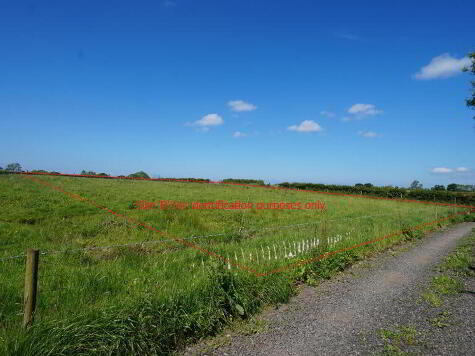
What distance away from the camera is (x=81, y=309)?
3.91 m

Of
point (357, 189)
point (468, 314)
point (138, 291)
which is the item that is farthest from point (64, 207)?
point (357, 189)

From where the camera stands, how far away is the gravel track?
13.1 ft

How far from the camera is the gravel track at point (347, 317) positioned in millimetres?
4004

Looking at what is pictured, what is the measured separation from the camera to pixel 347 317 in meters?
4.94

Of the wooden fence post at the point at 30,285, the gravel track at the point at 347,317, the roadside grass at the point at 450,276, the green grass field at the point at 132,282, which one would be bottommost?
the gravel track at the point at 347,317

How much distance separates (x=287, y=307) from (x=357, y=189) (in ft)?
157

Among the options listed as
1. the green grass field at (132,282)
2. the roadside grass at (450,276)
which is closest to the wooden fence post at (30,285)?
the green grass field at (132,282)

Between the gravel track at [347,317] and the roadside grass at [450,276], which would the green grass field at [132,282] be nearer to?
the gravel track at [347,317]

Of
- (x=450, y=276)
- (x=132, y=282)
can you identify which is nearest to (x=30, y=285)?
(x=132, y=282)

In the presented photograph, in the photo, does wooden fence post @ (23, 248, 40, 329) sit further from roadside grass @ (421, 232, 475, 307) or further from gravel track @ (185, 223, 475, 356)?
roadside grass @ (421, 232, 475, 307)

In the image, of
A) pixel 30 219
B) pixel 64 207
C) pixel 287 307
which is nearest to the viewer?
pixel 287 307

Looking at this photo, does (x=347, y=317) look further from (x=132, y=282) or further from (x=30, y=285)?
(x=30, y=285)

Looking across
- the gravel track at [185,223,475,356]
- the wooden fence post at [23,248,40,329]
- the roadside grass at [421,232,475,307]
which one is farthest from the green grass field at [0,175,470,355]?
the roadside grass at [421,232,475,307]

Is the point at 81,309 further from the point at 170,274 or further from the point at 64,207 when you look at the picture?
the point at 64,207
